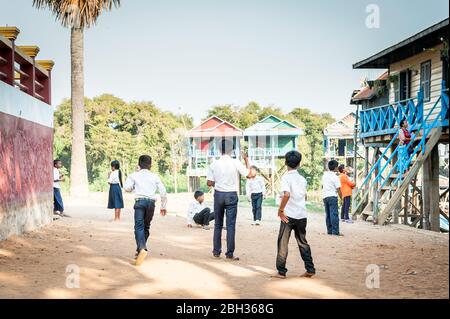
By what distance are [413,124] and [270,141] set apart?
91.6 feet

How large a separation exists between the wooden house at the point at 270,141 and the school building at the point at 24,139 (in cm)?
3139

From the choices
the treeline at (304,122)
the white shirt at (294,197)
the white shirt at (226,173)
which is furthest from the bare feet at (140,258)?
the treeline at (304,122)

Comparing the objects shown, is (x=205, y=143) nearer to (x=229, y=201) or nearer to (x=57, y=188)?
(x=57, y=188)

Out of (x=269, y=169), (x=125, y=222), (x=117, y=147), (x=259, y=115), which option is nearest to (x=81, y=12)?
(x=125, y=222)

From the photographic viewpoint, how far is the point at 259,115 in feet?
206

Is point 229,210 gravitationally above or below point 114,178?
below

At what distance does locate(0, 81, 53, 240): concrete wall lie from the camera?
11.6 m

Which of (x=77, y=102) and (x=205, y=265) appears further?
(x=77, y=102)

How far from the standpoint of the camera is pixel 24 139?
1326 centimetres

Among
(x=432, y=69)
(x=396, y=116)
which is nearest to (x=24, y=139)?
(x=396, y=116)

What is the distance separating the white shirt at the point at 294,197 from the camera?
7959 millimetres

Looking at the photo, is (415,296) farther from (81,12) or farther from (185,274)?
(81,12)

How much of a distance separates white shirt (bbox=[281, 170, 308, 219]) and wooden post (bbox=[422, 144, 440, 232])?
11715 millimetres

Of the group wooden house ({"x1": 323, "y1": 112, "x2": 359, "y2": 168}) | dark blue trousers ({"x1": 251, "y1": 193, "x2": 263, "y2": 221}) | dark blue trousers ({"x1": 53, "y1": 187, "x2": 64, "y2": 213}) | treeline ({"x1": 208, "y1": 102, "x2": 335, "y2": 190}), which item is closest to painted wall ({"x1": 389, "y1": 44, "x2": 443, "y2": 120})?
dark blue trousers ({"x1": 251, "y1": 193, "x2": 263, "y2": 221})
